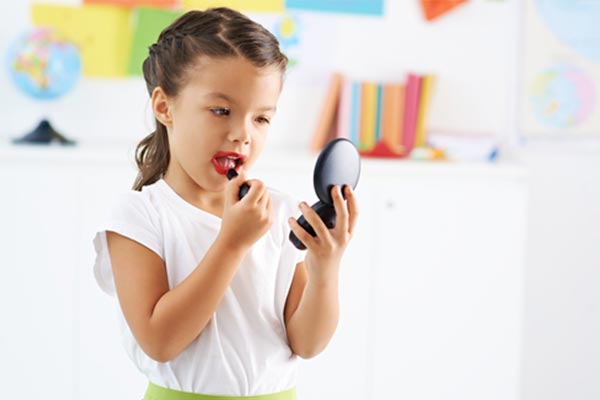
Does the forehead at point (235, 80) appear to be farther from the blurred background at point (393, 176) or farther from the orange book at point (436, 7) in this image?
the orange book at point (436, 7)

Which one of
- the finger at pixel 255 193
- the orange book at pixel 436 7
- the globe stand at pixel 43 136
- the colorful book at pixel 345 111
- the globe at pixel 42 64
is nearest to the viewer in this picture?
the finger at pixel 255 193

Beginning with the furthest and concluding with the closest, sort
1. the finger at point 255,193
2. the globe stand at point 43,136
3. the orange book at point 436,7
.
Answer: the orange book at point 436,7
the globe stand at point 43,136
the finger at point 255,193

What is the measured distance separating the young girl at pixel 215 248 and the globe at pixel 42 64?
1.36 metres

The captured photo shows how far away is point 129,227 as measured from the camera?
1.02 metres

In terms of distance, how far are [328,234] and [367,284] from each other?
1.25 m

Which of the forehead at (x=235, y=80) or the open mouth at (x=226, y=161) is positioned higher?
the forehead at (x=235, y=80)

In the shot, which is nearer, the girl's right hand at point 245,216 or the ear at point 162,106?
the girl's right hand at point 245,216

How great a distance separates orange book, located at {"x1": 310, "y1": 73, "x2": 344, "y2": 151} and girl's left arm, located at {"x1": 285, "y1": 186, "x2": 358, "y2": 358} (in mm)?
1383

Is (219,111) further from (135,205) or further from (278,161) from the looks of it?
(278,161)

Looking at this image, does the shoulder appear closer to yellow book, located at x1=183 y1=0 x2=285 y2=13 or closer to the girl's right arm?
the girl's right arm

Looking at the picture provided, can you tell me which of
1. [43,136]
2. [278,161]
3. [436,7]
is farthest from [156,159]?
[436,7]

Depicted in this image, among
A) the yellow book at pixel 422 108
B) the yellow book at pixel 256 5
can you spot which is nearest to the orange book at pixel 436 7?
the yellow book at pixel 422 108

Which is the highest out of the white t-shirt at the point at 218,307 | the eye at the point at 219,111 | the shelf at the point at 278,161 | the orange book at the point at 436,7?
the orange book at the point at 436,7

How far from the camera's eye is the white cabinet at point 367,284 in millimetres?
2064
